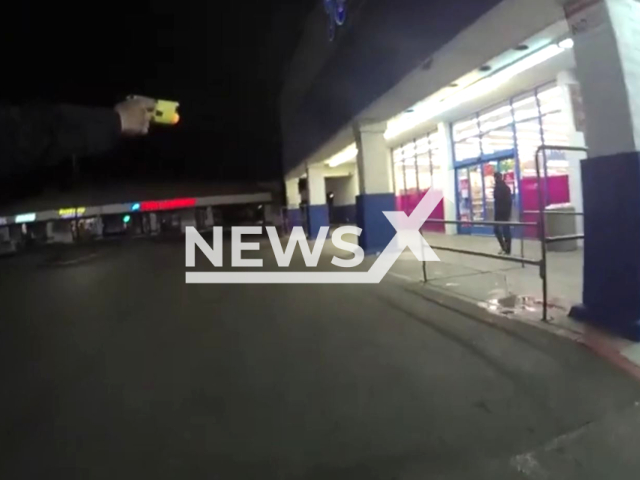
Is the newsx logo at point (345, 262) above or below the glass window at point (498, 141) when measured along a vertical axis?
below

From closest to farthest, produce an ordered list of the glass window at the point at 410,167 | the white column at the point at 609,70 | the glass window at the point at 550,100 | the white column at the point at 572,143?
the white column at the point at 609,70 < the white column at the point at 572,143 < the glass window at the point at 550,100 < the glass window at the point at 410,167

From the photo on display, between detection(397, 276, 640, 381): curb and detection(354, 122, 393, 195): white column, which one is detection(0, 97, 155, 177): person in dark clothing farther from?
detection(354, 122, 393, 195): white column

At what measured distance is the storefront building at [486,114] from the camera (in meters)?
3.93

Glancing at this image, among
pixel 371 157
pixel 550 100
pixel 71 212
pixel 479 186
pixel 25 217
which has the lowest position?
pixel 479 186

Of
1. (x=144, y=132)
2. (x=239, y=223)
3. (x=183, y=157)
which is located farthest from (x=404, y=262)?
(x=239, y=223)

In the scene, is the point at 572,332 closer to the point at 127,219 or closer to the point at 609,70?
the point at 609,70

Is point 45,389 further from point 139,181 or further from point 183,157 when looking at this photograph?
point 139,181

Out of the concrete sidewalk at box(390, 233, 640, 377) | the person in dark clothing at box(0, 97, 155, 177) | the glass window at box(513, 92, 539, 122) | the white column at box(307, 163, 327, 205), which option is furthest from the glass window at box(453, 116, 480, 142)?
the person in dark clothing at box(0, 97, 155, 177)

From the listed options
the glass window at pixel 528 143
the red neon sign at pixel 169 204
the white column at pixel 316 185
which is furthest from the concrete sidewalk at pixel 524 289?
the red neon sign at pixel 169 204

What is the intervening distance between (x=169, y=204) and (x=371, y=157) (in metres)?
27.5

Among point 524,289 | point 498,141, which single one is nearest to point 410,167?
point 498,141

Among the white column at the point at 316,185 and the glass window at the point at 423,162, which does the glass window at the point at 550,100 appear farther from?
the white column at the point at 316,185

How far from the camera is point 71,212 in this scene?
108 feet

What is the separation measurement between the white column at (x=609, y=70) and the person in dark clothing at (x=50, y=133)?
3.96m
